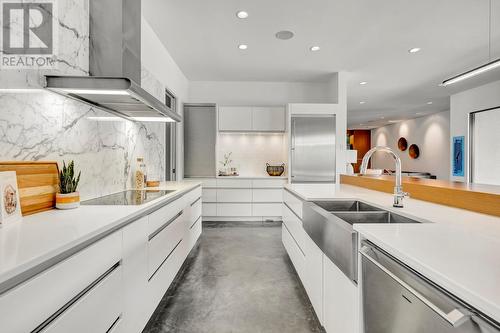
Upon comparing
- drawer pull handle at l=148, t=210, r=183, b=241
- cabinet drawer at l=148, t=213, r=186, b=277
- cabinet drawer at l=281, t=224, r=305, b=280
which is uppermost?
drawer pull handle at l=148, t=210, r=183, b=241

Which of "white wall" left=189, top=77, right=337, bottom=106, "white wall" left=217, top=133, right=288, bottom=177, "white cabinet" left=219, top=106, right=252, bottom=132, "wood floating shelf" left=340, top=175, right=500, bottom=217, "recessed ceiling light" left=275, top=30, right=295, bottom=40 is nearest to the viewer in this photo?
"wood floating shelf" left=340, top=175, right=500, bottom=217

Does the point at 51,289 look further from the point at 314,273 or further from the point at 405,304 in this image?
the point at 314,273

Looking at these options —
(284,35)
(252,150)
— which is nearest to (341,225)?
(284,35)

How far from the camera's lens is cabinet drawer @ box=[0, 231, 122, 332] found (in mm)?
717

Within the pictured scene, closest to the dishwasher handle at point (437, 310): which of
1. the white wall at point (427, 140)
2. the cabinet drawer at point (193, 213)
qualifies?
the cabinet drawer at point (193, 213)

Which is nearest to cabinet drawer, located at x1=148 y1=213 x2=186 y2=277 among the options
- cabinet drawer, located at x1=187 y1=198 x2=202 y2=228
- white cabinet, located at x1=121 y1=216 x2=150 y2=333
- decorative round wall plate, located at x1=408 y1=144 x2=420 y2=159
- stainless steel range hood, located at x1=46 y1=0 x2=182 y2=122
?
white cabinet, located at x1=121 y1=216 x2=150 y2=333

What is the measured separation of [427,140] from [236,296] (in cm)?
915

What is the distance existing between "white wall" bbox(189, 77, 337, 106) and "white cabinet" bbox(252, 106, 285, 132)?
0.39 metres

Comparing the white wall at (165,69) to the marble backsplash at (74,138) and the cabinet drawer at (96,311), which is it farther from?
the cabinet drawer at (96,311)

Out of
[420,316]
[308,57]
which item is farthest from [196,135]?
[420,316]

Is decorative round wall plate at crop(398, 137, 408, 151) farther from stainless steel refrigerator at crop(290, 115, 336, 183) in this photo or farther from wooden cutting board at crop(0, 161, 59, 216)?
wooden cutting board at crop(0, 161, 59, 216)

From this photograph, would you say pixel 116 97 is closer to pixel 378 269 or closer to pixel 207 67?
→ pixel 378 269

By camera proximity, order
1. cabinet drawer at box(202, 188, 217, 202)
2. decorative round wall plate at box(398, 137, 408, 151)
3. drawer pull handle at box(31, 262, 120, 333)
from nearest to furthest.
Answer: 1. drawer pull handle at box(31, 262, 120, 333)
2. cabinet drawer at box(202, 188, 217, 202)
3. decorative round wall plate at box(398, 137, 408, 151)

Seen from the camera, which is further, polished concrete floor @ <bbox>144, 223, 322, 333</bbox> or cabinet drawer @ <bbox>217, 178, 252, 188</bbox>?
cabinet drawer @ <bbox>217, 178, 252, 188</bbox>
